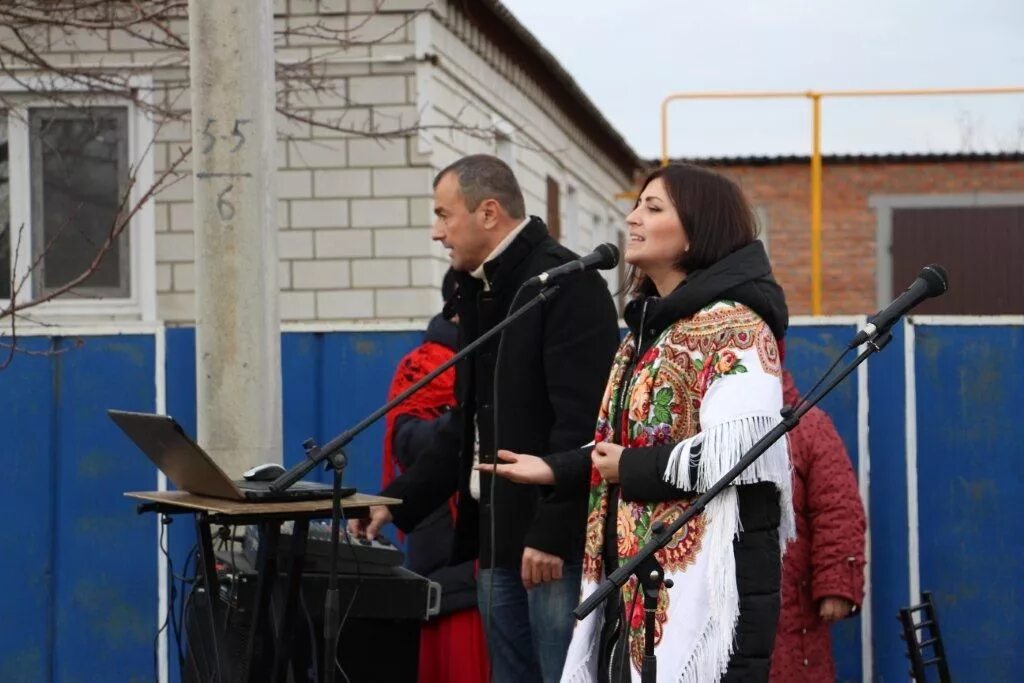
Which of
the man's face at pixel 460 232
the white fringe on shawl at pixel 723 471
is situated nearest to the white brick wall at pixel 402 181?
the man's face at pixel 460 232

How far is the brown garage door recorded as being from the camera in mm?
14430

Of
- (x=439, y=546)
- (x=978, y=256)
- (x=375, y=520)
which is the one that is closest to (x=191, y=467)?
(x=375, y=520)

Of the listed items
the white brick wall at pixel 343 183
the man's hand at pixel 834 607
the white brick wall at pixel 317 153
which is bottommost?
the man's hand at pixel 834 607

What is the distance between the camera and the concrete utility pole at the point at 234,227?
5.71 m

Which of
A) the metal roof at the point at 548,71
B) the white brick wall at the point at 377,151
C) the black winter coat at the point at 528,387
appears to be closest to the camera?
the black winter coat at the point at 528,387

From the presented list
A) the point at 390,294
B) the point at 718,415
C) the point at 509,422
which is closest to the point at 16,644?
the point at 509,422

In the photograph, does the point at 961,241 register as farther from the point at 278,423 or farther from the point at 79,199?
the point at 278,423

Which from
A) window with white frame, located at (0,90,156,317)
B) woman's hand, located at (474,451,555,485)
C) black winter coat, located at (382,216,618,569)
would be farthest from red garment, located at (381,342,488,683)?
window with white frame, located at (0,90,156,317)

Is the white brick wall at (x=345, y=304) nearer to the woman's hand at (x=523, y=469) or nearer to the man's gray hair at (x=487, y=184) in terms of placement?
the man's gray hair at (x=487, y=184)

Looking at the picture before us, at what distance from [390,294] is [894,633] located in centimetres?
598

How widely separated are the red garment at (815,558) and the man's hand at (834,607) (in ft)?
0.08

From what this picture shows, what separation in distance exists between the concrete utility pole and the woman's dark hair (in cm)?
203

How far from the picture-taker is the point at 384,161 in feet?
39.6

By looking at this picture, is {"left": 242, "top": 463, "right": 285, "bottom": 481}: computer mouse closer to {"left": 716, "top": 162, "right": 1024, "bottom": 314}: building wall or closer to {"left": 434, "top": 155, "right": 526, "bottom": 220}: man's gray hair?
{"left": 434, "top": 155, "right": 526, "bottom": 220}: man's gray hair
